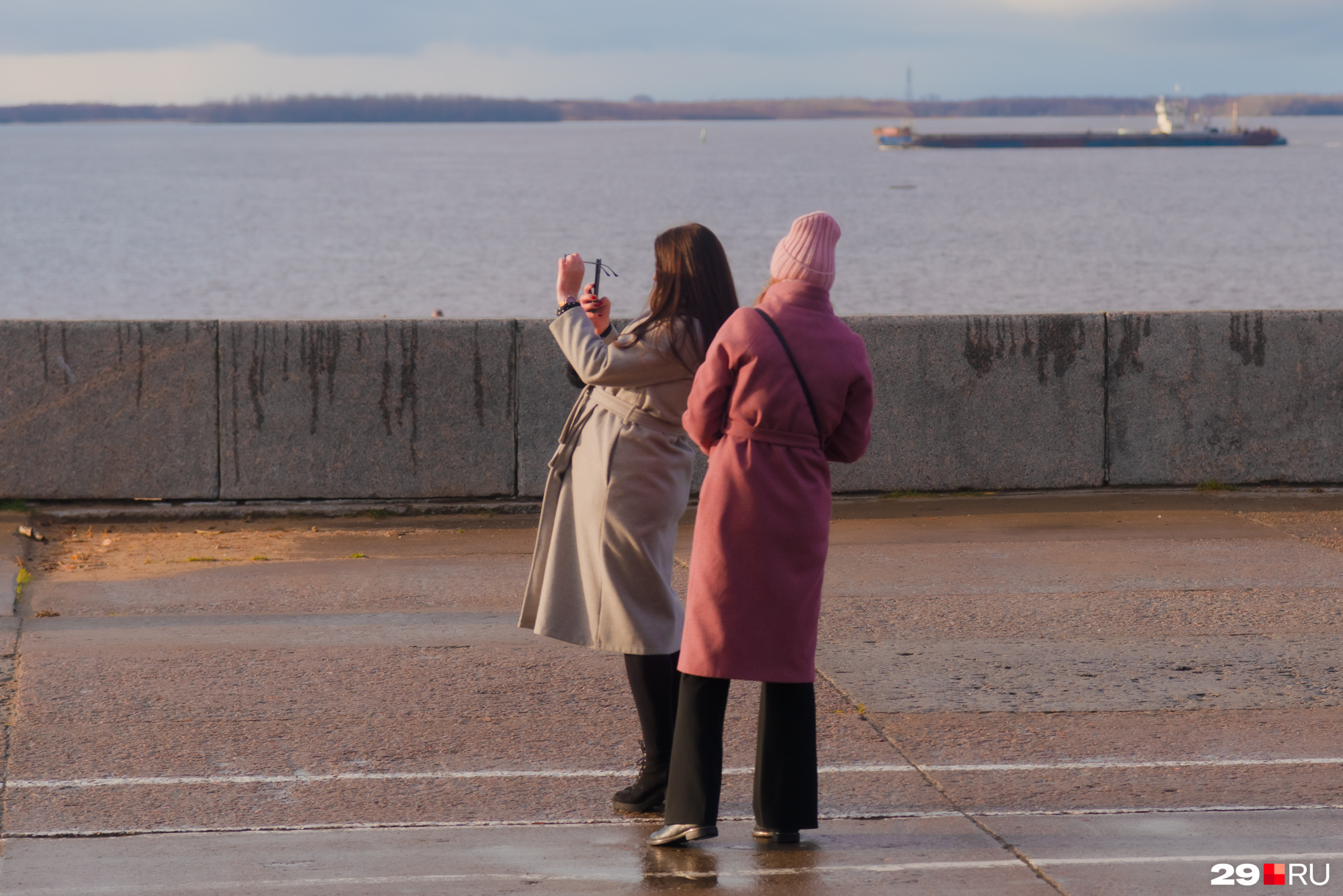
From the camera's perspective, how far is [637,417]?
4457 millimetres

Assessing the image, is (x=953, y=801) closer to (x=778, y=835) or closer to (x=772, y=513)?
(x=778, y=835)

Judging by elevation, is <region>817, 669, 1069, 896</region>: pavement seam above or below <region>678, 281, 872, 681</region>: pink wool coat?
below

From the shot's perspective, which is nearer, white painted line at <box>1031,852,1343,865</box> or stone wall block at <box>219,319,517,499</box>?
white painted line at <box>1031,852,1343,865</box>

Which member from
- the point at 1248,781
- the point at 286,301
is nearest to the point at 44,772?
the point at 1248,781

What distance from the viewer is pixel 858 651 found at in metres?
6.12

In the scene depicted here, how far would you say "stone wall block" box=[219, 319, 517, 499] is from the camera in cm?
879

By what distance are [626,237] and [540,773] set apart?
6190 cm

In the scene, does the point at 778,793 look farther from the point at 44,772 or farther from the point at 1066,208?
the point at 1066,208

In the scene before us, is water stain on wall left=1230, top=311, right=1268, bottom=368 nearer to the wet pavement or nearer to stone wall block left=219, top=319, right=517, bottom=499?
the wet pavement

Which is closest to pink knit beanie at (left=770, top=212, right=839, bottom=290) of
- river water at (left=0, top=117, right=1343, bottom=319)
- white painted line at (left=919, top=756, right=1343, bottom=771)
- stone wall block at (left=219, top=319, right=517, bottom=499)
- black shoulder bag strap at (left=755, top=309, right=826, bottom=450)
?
black shoulder bag strap at (left=755, top=309, right=826, bottom=450)

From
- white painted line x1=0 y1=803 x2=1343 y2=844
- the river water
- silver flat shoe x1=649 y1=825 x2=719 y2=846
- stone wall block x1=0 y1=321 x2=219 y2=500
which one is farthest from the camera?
the river water

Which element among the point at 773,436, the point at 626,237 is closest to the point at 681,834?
the point at 773,436

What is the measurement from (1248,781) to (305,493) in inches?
227

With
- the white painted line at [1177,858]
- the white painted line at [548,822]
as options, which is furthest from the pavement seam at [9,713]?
the white painted line at [1177,858]
